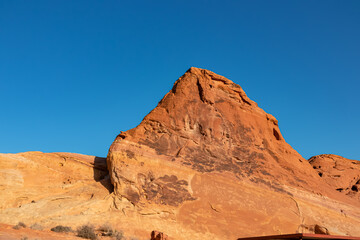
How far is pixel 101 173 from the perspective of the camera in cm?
2133

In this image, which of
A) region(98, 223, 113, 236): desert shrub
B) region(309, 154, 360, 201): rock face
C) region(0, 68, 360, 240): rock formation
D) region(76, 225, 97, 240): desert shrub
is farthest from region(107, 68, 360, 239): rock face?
region(309, 154, 360, 201): rock face

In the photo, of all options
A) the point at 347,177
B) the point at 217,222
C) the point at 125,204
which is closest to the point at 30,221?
the point at 125,204

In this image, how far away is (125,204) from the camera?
17703 mm

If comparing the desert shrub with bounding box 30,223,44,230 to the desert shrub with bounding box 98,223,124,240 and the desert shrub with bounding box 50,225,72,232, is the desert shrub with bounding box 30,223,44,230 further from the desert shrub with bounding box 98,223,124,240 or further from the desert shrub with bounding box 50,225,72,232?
the desert shrub with bounding box 98,223,124,240

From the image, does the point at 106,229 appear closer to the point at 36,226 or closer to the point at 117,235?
the point at 117,235

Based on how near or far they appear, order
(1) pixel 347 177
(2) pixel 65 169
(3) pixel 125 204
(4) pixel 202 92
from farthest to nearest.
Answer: (1) pixel 347 177 < (4) pixel 202 92 < (2) pixel 65 169 < (3) pixel 125 204

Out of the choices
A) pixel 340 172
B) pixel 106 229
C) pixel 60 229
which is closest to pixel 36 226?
pixel 60 229

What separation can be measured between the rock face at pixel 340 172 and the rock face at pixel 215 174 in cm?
300

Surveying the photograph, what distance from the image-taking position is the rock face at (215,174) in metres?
18.7

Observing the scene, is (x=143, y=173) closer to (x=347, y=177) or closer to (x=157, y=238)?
(x=157, y=238)

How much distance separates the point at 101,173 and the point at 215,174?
21.6 feet

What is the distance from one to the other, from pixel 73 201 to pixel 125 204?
8.62 ft

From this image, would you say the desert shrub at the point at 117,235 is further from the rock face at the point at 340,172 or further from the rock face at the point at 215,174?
the rock face at the point at 340,172

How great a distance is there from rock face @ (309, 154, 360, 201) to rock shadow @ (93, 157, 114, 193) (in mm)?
17853
